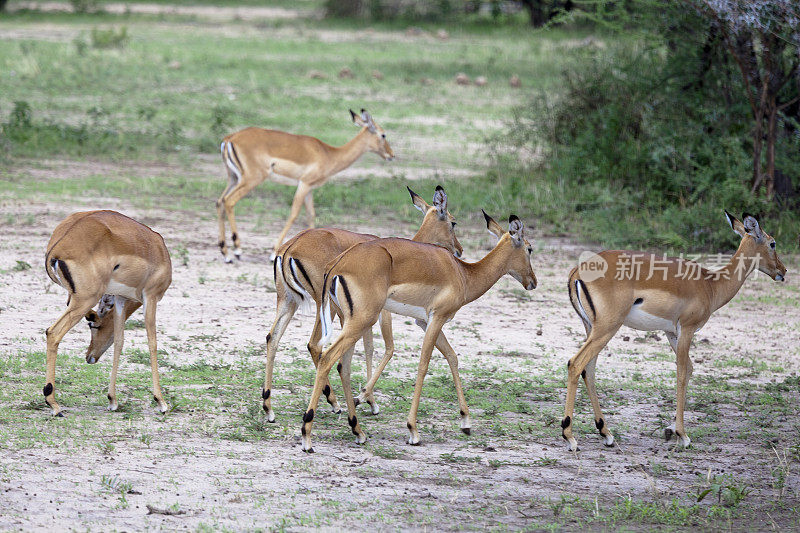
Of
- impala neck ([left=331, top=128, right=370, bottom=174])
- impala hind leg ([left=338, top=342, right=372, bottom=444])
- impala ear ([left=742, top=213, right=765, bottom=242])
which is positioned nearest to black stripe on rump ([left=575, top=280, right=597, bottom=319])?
impala hind leg ([left=338, top=342, right=372, bottom=444])

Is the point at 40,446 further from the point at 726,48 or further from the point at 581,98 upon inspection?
the point at 581,98

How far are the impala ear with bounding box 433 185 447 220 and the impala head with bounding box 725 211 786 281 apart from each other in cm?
186

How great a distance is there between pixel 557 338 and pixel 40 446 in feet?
13.6

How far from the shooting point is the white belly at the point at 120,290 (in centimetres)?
616

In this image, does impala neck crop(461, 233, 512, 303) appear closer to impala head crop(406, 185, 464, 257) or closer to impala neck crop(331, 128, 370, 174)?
impala head crop(406, 185, 464, 257)

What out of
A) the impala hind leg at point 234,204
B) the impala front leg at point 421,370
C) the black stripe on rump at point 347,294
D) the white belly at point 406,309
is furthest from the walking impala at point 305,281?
the impala hind leg at point 234,204

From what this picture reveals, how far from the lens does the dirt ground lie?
499 centimetres

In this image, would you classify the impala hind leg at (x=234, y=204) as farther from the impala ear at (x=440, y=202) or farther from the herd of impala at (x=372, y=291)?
the herd of impala at (x=372, y=291)

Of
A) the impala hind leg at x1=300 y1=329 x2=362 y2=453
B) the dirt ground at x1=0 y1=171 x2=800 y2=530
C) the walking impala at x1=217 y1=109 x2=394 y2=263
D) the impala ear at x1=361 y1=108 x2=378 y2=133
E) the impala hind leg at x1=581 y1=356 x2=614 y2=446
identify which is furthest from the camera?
the impala ear at x1=361 y1=108 x2=378 y2=133

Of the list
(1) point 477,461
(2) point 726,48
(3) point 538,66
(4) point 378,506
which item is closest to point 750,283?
(2) point 726,48

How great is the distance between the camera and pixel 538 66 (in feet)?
81.9

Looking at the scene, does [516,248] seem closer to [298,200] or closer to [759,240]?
[759,240]

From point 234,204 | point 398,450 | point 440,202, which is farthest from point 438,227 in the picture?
point 234,204

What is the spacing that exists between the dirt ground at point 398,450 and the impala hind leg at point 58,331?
0.11m
